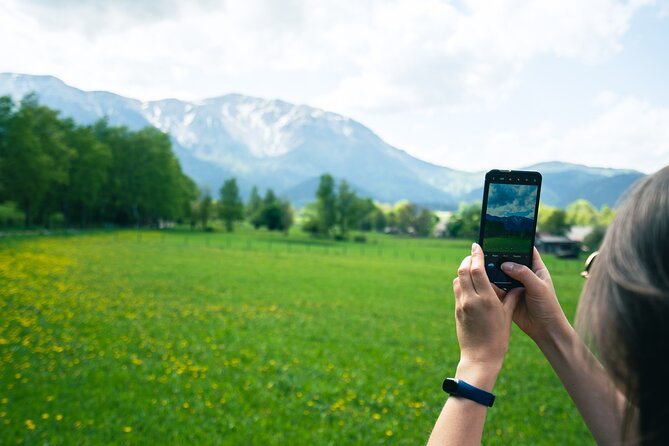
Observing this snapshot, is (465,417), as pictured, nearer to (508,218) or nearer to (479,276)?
(479,276)

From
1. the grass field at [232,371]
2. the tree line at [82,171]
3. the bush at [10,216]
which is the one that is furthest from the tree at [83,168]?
the grass field at [232,371]

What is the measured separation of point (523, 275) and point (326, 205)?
90544 mm

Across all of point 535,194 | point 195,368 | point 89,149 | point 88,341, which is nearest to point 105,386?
point 195,368

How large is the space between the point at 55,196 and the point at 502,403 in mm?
61997

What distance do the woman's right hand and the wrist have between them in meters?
0.30

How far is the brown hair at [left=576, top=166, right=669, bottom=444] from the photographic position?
3.31ft

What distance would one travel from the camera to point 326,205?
302 feet

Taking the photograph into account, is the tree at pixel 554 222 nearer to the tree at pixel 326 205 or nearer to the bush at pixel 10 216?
the tree at pixel 326 205

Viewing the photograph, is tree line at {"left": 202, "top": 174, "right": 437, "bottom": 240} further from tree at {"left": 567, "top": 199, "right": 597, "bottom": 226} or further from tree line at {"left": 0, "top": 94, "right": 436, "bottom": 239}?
tree at {"left": 567, "top": 199, "right": 597, "bottom": 226}

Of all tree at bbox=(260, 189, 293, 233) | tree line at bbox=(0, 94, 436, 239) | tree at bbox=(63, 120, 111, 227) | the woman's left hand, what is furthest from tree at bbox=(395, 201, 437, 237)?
the woman's left hand

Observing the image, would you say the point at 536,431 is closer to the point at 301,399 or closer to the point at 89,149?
the point at 301,399

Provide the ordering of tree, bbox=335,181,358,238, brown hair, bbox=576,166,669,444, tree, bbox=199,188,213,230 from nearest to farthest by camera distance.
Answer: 1. brown hair, bbox=576,166,669,444
2. tree, bbox=335,181,358,238
3. tree, bbox=199,188,213,230

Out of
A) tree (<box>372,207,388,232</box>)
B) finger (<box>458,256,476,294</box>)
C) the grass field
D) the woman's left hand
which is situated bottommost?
the grass field

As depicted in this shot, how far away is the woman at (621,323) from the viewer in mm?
1019
